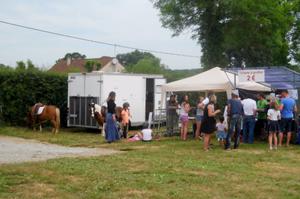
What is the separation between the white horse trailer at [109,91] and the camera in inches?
885

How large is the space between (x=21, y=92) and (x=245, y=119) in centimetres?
1099

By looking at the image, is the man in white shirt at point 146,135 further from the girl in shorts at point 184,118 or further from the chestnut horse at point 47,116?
the chestnut horse at point 47,116

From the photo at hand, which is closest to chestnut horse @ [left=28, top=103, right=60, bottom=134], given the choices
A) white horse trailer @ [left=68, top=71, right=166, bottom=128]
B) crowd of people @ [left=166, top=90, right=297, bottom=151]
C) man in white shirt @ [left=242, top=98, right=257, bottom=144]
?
white horse trailer @ [left=68, top=71, right=166, bottom=128]

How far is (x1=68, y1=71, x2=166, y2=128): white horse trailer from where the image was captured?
2248cm

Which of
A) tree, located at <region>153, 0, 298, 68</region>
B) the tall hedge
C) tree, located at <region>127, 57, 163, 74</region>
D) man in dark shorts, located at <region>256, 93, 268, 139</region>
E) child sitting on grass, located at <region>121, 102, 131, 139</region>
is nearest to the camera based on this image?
man in dark shorts, located at <region>256, 93, 268, 139</region>

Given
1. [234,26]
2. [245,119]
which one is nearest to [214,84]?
[245,119]

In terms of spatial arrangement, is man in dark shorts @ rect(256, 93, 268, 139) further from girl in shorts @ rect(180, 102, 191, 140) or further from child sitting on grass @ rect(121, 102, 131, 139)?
child sitting on grass @ rect(121, 102, 131, 139)

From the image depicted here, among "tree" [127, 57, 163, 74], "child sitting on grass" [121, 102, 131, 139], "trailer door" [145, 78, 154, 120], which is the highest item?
"tree" [127, 57, 163, 74]

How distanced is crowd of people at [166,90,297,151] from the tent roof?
467 millimetres

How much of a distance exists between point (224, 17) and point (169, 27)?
4.31 meters

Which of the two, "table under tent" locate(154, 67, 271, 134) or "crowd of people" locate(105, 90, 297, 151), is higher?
"table under tent" locate(154, 67, 271, 134)

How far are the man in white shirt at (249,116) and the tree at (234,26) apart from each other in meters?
18.2

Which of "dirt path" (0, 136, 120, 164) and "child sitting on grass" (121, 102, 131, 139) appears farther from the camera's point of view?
"child sitting on grass" (121, 102, 131, 139)

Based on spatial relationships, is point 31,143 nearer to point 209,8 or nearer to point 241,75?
point 241,75
